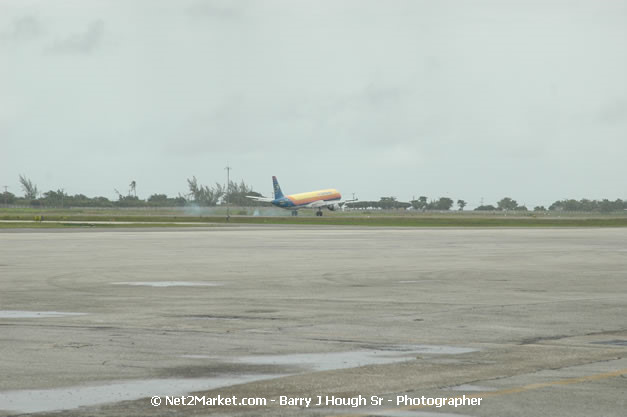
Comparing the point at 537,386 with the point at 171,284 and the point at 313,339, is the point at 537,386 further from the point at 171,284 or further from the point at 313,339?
the point at 171,284

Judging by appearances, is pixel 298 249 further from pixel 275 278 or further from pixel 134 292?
pixel 134 292

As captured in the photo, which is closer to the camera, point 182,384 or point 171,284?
point 182,384

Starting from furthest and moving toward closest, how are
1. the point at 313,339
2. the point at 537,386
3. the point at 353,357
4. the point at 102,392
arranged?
the point at 313,339, the point at 353,357, the point at 537,386, the point at 102,392

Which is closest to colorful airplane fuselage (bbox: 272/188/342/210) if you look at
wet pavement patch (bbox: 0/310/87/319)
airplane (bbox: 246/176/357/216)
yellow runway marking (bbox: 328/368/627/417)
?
airplane (bbox: 246/176/357/216)

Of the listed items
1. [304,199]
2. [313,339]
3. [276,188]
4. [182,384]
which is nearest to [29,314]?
[313,339]

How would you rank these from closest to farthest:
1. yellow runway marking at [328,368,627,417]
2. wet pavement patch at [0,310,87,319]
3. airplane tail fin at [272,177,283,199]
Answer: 1. yellow runway marking at [328,368,627,417]
2. wet pavement patch at [0,310,87,319]
3. airplane tail fin at [272,177,283,199]

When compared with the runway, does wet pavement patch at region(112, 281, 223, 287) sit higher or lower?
higher

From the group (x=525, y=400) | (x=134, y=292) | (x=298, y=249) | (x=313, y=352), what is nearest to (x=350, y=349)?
(x=313, y=352)

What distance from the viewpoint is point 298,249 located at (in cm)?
4459

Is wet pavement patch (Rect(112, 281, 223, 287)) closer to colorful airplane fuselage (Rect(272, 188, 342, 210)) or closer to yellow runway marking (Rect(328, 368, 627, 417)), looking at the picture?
yellow runway marking (Rect(328, 368, 627, 417))

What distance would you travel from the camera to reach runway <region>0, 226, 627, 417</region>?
9664 mm

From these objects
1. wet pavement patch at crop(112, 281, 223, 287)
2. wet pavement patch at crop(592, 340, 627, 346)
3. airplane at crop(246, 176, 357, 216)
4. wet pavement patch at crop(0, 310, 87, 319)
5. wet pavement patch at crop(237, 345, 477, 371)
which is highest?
airplane at crop(246, 176, 357, 216)

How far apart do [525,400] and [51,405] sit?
492cm

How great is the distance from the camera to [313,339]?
14219 mm
